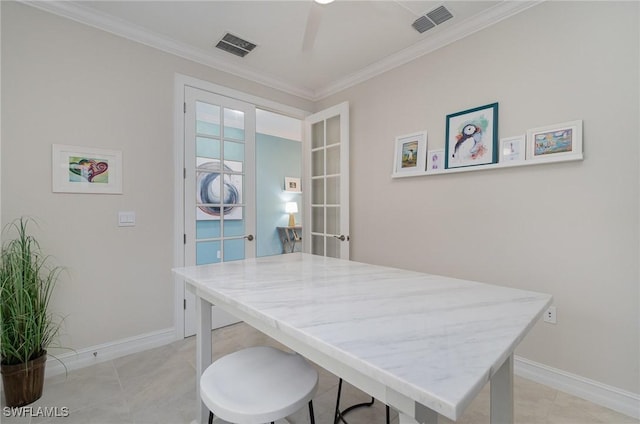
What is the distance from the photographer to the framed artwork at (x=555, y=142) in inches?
71.6

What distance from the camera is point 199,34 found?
248 cm

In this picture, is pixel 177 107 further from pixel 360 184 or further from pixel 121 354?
pixel 121 354

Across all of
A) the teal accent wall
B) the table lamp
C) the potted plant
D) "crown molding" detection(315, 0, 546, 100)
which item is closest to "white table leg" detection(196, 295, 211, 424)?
the potted plant

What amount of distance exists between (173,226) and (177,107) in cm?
106

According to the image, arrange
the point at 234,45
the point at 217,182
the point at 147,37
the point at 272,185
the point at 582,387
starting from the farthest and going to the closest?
the point at 272,185 < the point at 217,182 < the point at 234,45 < the point at 147,37 < the point at 582,387

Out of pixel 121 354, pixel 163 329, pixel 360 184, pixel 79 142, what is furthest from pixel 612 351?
pixel 79 142

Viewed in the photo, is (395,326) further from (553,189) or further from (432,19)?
(432,19)

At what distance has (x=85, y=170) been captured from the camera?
2213 mm

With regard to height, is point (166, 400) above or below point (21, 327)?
below

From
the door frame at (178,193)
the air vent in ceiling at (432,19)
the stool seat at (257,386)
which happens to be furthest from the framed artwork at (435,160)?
the door frame at (178,193)

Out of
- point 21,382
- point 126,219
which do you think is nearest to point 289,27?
point 126,219

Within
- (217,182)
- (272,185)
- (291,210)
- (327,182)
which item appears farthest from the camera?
(291,210)

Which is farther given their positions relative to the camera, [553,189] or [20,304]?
[553,189]

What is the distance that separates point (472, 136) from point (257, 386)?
7.28ft
